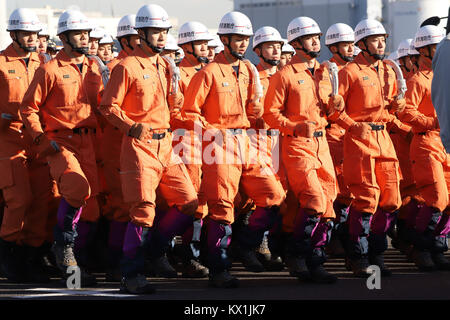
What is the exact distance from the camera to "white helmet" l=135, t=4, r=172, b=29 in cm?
866

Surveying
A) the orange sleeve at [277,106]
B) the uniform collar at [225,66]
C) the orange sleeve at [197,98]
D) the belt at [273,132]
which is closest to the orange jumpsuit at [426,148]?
the belt at [273,132]

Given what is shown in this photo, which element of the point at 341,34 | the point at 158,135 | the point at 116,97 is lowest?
the point at 158,135

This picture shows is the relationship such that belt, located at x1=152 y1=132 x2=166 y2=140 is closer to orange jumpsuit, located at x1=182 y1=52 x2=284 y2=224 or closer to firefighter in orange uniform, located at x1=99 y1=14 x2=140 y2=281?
orange jumpsuit, located at x1=182 y1=52 x2=284 y2=224

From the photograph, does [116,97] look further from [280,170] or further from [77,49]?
[280,170]

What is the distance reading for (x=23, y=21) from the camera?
941cm

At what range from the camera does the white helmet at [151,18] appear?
8656mm

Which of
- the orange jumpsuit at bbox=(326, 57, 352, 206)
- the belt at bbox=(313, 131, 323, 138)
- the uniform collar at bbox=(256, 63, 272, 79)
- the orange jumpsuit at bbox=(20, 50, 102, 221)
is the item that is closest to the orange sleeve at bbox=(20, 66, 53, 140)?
the orange jumpsuit at bbox=(20, 50, 102, 221)

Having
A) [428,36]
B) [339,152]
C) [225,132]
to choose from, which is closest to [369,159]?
[339,152]

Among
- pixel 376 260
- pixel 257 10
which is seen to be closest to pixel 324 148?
pixel 376 260

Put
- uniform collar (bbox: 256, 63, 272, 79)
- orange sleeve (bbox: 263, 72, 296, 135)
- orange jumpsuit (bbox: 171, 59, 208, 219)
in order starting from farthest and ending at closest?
1. uniform collar (bbox: 256, 63, 272, 79)
2. orange sleeve (bbox: 263, 72, 296, 135)
3. orange jumpsuit (bbox: 171, 59, 208, 219)

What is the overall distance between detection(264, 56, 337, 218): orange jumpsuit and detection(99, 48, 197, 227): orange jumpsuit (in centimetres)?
105

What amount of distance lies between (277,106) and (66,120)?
6.16 ft

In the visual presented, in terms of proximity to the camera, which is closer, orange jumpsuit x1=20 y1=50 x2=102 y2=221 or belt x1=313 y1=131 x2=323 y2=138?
orange jumpsuit x1=20 y1=50 x2=102 y2=221

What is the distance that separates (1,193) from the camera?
9.50 metres
